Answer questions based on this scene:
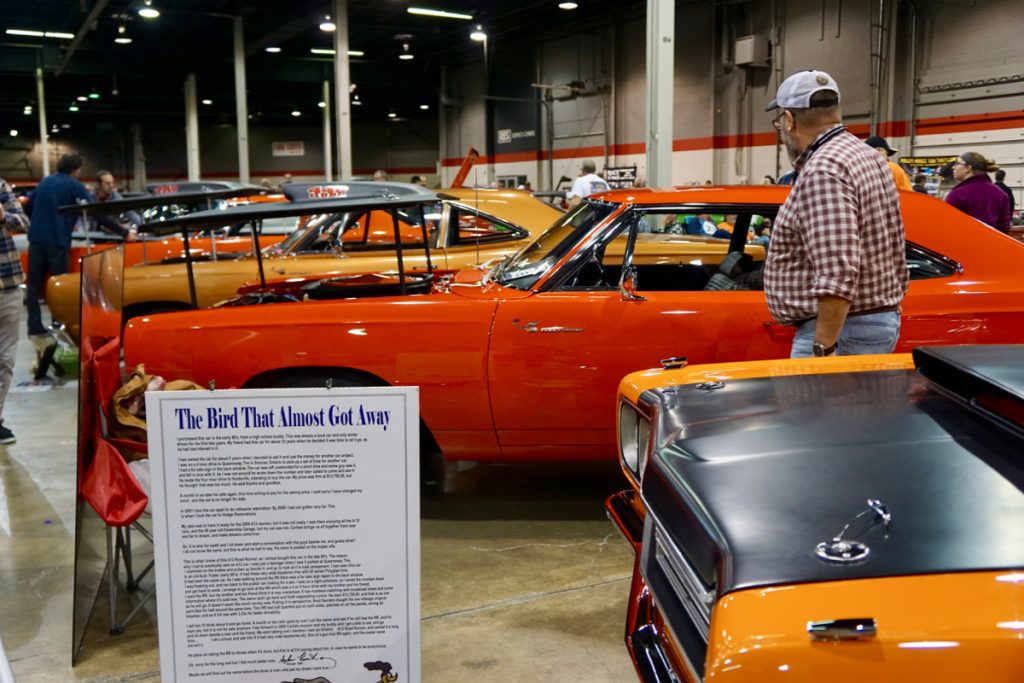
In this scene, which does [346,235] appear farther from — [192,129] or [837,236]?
[192,129]

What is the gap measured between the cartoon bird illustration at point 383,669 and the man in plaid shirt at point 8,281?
4.03 m

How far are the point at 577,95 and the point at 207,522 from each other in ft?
72.0

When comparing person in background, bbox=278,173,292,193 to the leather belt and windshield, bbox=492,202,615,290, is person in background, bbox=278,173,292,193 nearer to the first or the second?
windshield, bbox=492,202,615,290

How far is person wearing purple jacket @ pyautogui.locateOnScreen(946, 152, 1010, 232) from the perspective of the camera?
26.3 feet

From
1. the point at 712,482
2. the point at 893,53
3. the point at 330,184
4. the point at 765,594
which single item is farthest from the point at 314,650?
the point at 893,53

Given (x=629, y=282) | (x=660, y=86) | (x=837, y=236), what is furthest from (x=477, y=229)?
(x=837, y=236)

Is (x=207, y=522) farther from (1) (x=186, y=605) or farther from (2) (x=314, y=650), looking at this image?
(2) (x=314, y=650)

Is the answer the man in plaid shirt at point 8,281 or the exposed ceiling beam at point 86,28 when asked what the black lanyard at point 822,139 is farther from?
the exposed ceiling beam at point 86,28

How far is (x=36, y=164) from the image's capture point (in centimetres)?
4344

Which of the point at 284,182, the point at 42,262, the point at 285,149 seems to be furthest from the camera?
the point at 285,149

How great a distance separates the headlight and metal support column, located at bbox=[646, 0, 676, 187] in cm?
468

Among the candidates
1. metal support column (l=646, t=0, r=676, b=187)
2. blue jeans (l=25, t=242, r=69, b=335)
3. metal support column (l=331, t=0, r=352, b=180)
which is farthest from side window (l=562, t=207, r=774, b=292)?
metal support column (l=331, t=0, r=352, b=180)

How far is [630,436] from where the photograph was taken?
285 centimetres

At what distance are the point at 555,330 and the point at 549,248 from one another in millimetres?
486
